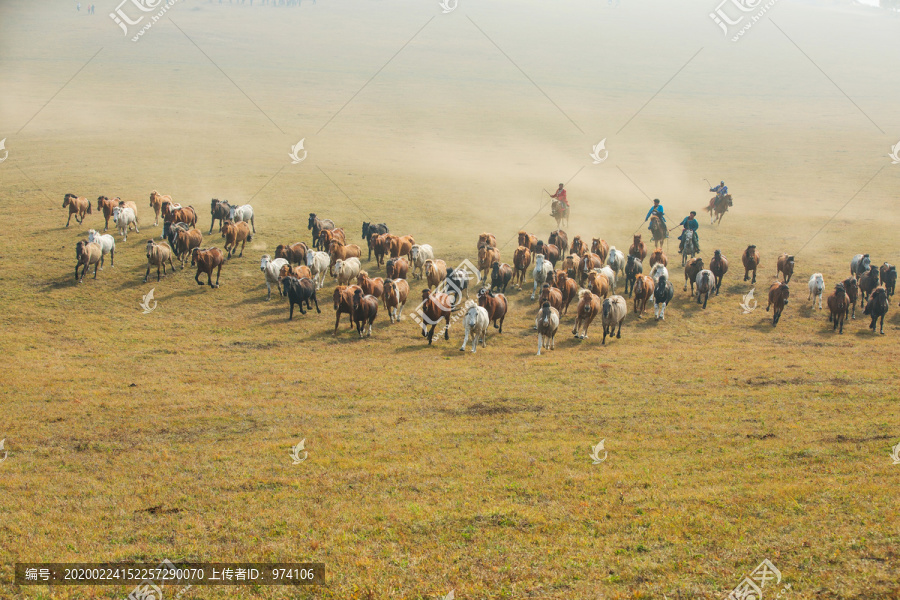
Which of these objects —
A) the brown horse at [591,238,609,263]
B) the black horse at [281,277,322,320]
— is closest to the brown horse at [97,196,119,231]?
the black horse at [281,277,322,320]

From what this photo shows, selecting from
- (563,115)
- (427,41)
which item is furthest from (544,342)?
(427,41)

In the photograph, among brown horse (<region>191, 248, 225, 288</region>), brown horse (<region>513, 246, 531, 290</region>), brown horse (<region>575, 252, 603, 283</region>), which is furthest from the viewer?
brown horse (<region>513, 246, 531, 290</region>)

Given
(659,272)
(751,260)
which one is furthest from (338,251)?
(751,260)

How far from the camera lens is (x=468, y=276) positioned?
985 inches

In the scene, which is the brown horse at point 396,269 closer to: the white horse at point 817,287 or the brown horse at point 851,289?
the white horse at point 817,287

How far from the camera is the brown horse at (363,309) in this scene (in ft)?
68.7

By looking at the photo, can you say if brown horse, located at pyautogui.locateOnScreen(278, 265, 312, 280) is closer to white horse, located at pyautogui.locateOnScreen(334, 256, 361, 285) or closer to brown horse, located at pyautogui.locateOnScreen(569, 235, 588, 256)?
white horse, located at pyautogui.locateOnScreen(334, 256, 361, 285)

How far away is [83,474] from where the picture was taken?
1229cm

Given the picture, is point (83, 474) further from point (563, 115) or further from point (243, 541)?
point (563, 115)

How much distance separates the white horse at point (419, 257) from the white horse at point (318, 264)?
137 inches

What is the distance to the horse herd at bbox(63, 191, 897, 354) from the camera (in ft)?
69.5

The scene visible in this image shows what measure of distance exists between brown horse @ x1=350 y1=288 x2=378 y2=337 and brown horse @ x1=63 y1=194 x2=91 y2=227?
61.3 feet

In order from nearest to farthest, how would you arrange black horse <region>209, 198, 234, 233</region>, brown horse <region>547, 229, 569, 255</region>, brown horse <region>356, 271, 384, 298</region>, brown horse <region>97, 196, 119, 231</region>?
brown horse <region>356, 271, 384, 298</region> < brown horse <region>547, 229, 569, 255</region> < brown horse <region>97, 196, 119, 231</region> < black horse <region>209, 198, 234, 233</region>

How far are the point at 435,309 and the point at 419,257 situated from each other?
6.35m
